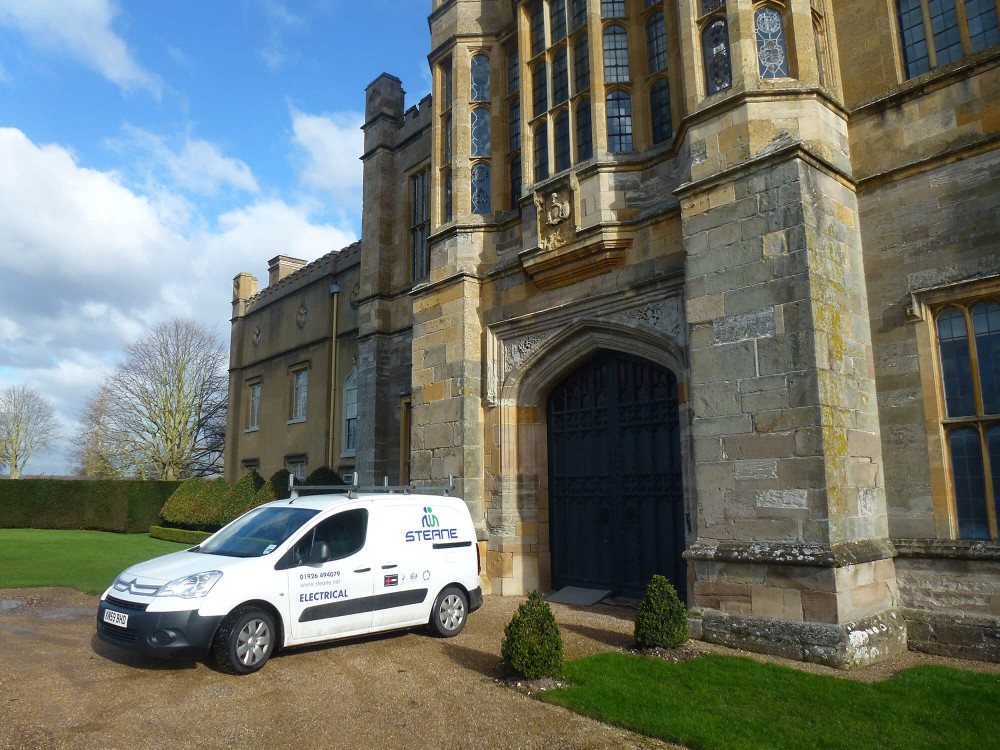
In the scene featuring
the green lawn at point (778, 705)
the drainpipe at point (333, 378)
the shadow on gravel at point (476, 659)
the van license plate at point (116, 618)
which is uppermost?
the drainpipe at point (333, 378)

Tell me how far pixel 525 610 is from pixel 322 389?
14416mm

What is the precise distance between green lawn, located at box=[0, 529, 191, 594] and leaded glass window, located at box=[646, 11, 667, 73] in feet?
36.9

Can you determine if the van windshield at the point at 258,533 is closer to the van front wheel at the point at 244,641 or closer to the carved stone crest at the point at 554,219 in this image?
the van front wheel at the point at 244,641

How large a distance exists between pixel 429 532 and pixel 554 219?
486 cm

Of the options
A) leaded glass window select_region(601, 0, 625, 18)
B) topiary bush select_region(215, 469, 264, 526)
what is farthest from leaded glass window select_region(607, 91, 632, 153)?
topiary bush select_region(215, 469, 264, 526)

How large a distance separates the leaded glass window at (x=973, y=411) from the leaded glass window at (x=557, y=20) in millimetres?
7063

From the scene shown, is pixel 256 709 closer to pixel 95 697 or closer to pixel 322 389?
pixel 95 697

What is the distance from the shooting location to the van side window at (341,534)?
724 centimetres

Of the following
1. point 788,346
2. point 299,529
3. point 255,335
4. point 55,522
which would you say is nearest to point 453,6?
point 788,346

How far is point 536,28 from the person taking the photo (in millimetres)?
11859

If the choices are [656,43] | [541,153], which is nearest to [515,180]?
[541,153]

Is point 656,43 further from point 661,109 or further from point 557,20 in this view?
point 557,20

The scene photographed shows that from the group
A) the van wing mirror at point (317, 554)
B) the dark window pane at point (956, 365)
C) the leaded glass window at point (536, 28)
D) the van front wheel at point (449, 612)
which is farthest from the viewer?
the leaded glass window at point (536, 28)

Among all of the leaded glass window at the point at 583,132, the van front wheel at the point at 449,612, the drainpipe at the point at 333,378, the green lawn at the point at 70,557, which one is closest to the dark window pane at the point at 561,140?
the leaded glass window at the point at 583,132
